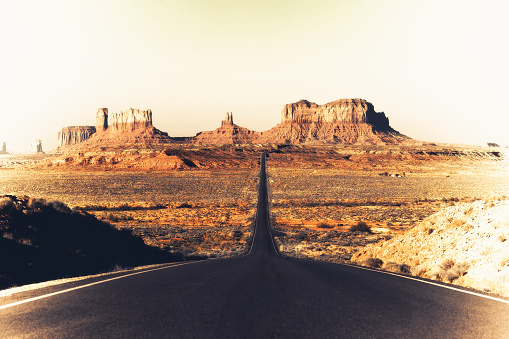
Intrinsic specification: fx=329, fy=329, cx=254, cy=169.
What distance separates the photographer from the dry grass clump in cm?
819

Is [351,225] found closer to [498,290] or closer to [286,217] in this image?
[286,217]

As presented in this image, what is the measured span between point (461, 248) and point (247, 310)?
365 inches

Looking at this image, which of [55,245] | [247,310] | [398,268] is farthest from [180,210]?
[247,310]

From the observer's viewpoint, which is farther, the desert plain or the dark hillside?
the desert plain

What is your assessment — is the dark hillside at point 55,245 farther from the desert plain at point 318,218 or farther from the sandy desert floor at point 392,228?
the sandy desert floor at point 392,228

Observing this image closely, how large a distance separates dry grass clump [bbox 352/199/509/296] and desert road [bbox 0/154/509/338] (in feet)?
7.90

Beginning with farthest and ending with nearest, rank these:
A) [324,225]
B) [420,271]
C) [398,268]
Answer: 1. [324,225]
2. [398,268]
3. [420,271]

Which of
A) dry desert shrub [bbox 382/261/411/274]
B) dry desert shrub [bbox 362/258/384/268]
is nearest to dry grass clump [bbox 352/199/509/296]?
dry desert shrub [bbox 382/261/411/274]

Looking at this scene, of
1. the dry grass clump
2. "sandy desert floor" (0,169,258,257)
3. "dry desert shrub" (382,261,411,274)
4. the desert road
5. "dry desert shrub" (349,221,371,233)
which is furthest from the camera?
"dry desert shrub" (349,221,371,233)

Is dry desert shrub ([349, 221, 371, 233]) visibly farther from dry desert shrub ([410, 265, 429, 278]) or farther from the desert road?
the desert road

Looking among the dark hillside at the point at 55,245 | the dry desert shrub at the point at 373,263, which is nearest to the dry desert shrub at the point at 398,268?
the dry desert shrub at the point at 373,263

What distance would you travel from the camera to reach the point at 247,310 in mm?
4824

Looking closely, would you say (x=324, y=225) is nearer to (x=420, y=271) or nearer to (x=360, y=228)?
(x=360, y=228)

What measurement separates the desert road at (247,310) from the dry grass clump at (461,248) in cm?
241
